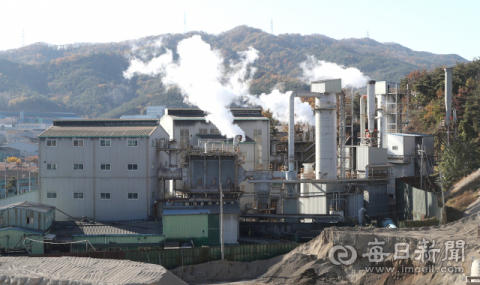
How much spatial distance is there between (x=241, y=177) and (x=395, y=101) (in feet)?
97.6

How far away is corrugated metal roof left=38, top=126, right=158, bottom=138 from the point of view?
4700 centimetres

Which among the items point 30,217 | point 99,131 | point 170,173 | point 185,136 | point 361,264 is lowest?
point 361,264

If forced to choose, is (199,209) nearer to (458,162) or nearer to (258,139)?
(258,139)

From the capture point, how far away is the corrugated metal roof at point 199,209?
138ft

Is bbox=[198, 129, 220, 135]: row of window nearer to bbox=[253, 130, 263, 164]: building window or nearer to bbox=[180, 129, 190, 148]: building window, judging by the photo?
bbox=[180, 129, 190, 148]: building window

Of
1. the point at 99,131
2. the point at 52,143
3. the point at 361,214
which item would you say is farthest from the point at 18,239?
the point at 361,214

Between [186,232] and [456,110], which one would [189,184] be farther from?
[456,110]

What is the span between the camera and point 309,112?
73188mm

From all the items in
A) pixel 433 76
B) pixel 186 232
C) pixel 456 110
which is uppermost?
pixel 433 76

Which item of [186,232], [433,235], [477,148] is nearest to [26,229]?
[186,232]

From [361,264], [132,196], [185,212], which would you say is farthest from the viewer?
[132,196]

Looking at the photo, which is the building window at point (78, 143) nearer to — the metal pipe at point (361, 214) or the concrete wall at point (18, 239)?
the concrete wall at point (18, 239)

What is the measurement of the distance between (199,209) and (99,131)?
13.1m

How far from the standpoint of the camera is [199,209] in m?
43.2
